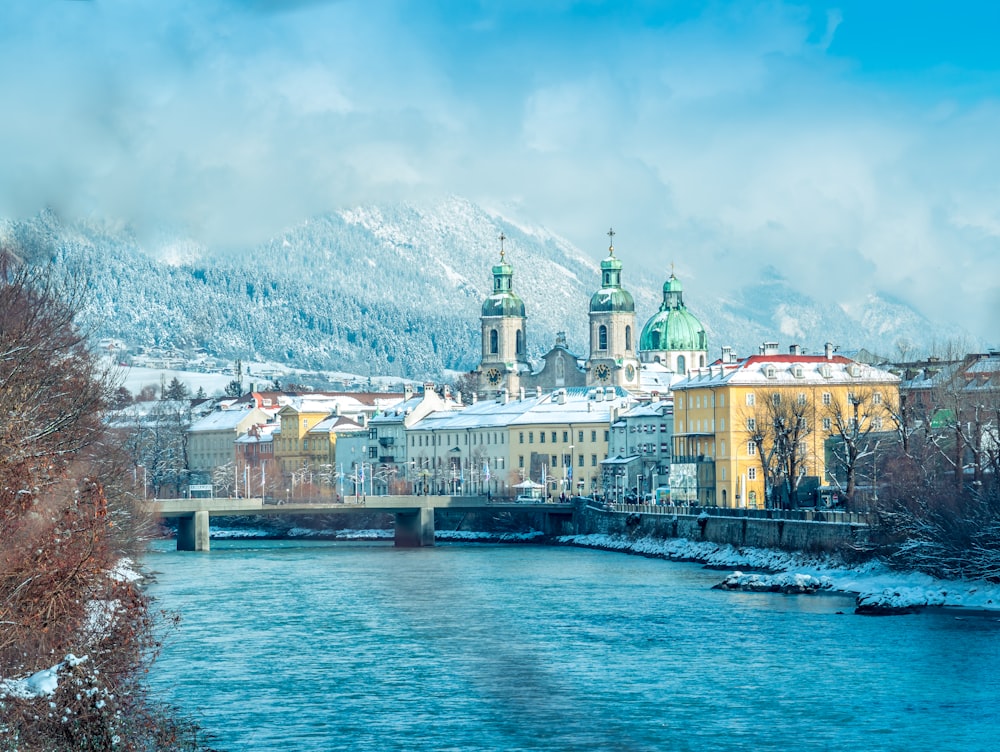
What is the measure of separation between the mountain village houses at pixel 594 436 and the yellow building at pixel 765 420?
0.34 ft

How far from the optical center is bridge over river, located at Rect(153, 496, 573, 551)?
11100cm

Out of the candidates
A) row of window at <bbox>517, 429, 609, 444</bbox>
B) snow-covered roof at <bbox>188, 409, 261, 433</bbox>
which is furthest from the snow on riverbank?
snow-covered roof at <bbox>188, 409, 261, 433</bbox>

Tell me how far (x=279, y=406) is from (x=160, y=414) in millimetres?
17636

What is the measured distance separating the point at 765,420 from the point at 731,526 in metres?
19.8

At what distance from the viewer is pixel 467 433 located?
153875 millimetres

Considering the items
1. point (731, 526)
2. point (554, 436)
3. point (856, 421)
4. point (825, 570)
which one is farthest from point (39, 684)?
point (554, 436)

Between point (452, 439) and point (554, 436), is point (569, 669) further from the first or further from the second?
point (452, 439)

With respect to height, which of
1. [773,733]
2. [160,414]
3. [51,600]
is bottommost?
[773,733]

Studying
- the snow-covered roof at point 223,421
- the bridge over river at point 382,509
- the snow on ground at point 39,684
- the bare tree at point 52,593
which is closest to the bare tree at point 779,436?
the bridge over river at point 382,509

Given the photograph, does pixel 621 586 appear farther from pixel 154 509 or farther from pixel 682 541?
pixel 154 509

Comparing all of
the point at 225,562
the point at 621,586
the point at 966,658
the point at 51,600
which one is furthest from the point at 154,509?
the point at 51,600

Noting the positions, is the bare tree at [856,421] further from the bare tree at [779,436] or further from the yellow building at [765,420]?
the bare tree at [779,436]

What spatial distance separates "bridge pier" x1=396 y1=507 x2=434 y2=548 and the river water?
39.3 m

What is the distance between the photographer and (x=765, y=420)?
107 metres
